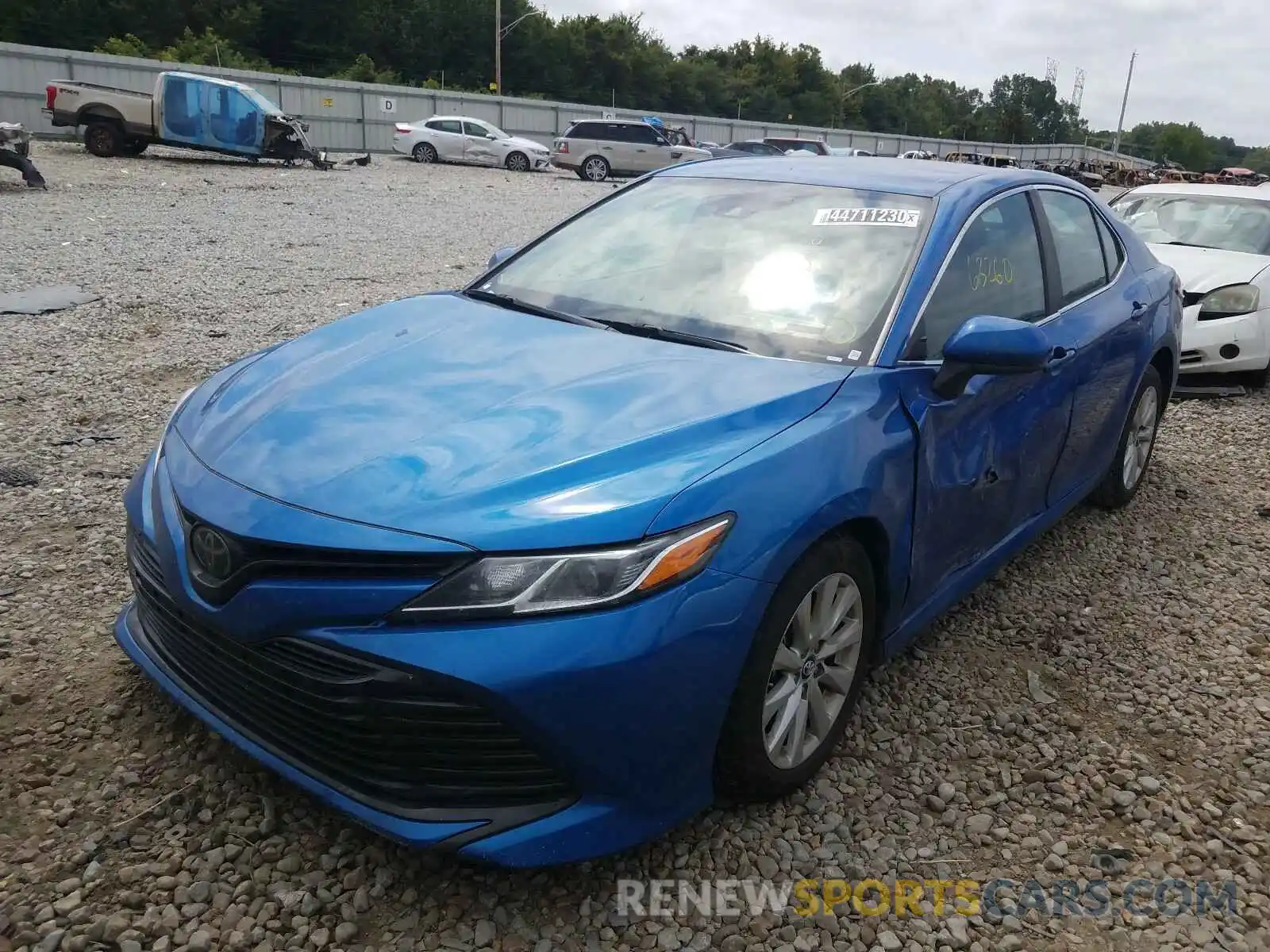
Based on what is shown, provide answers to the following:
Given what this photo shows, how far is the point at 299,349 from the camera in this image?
302 centimetres

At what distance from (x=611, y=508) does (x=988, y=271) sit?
6.18ft

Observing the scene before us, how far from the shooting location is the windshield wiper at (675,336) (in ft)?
9.30

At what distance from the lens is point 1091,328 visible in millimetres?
3797

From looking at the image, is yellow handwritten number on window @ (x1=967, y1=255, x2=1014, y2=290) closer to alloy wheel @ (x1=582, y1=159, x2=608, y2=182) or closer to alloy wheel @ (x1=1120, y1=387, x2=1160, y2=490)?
alloy wheel @ (x1=1120, y1=387, x2=1160, y2=490)

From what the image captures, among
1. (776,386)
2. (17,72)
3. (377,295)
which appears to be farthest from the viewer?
(17,72)

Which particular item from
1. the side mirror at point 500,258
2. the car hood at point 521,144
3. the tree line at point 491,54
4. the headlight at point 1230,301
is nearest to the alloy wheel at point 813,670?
the side mirror at point 500,258

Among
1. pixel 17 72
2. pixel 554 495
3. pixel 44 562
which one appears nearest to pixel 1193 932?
pixel 554 495

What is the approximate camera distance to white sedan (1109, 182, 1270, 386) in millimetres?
7074

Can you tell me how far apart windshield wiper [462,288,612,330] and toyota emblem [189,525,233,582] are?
1301 millimetres

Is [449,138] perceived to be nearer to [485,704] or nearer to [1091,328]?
[1091,328]

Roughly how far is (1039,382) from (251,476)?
2.52 m

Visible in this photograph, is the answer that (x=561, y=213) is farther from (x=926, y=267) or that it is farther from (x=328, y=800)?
(x=328, y=800)

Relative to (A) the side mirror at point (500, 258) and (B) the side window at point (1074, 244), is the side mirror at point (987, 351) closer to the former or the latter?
(B) the side window at point (1074, 244)

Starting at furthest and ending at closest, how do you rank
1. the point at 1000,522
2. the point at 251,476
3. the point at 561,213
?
the point at 561,213, the point at 1000,522, the point at 251,476
